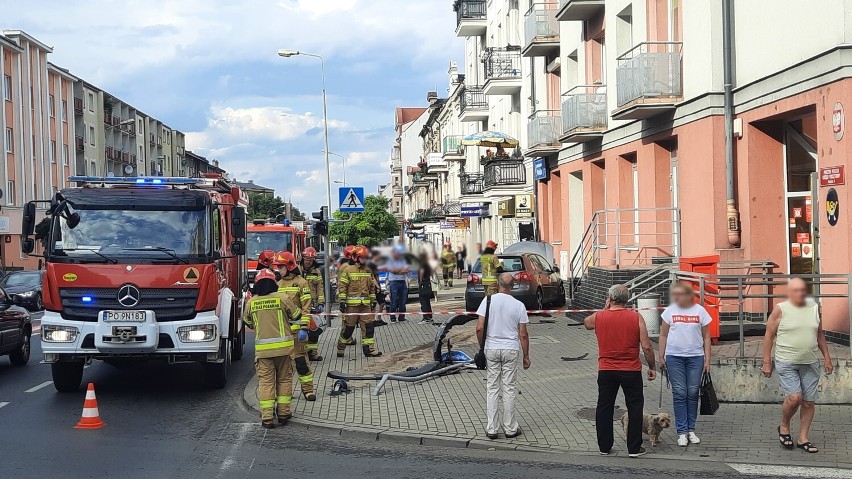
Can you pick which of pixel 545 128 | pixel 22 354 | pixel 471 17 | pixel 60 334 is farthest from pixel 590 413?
pixel 545 128

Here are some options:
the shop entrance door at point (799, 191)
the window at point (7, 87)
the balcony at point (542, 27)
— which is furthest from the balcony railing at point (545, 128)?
the window at point (7, 87)

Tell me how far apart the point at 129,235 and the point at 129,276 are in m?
0.62

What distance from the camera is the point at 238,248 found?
45.5 feet

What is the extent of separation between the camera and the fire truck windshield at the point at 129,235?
12.2m

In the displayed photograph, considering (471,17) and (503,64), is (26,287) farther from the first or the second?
(471,17)

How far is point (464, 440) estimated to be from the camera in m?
9.66

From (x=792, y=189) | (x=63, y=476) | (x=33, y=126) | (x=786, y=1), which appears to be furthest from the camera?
(x=33, y=126)

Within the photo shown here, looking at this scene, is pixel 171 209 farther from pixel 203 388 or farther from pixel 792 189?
pixel 792 189

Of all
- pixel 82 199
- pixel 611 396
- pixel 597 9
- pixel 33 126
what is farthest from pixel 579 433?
pixel 33 126

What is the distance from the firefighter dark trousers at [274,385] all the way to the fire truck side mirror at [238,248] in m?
3.30

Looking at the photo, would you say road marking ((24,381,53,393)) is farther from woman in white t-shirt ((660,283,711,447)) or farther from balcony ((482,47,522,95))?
balcony ((482,47,522,95))

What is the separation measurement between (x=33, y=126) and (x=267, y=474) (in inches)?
2242

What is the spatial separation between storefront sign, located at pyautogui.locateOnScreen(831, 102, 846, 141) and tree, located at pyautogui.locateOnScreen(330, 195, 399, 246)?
7973 mm

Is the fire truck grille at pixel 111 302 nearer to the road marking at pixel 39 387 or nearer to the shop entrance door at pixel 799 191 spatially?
the road marking at pixel 39 387
